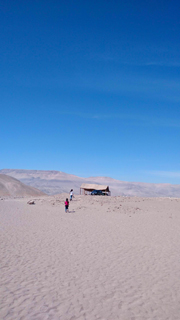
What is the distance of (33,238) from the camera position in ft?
43.4

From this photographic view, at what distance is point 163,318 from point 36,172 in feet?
639

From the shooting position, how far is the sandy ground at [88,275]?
579 cm

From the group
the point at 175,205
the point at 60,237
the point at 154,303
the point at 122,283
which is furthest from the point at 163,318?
the point at 175,205

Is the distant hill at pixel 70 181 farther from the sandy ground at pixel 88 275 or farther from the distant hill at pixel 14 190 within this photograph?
the sandy ground at pixel 88 275

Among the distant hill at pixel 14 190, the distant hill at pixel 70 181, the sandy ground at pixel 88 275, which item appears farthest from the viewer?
the distant hill at pixel 70 181

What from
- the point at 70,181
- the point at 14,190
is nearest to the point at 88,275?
the point at 14,190

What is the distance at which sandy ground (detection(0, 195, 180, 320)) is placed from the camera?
5.79m

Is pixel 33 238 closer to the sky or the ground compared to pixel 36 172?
closer to the ground

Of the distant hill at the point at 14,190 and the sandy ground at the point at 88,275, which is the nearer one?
the sandy ground at the point at 88,275

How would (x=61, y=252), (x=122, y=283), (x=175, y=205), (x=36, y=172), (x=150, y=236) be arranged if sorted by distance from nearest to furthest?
(x=122, y=283) < (x=61, y=252) < (x=150, y=236) < (x=175, y=205) < (x=36, y=172)

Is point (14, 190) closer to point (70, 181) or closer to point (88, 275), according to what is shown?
point (88, 275)

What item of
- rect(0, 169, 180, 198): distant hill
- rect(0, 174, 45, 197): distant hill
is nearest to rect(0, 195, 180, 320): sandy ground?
rect(0, 174, 45, 197): distant hill

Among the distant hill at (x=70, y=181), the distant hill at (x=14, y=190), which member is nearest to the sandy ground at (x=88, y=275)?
the distant hill at (x=14, y=190)

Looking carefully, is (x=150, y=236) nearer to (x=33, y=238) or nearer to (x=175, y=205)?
(x=33, y=238)
